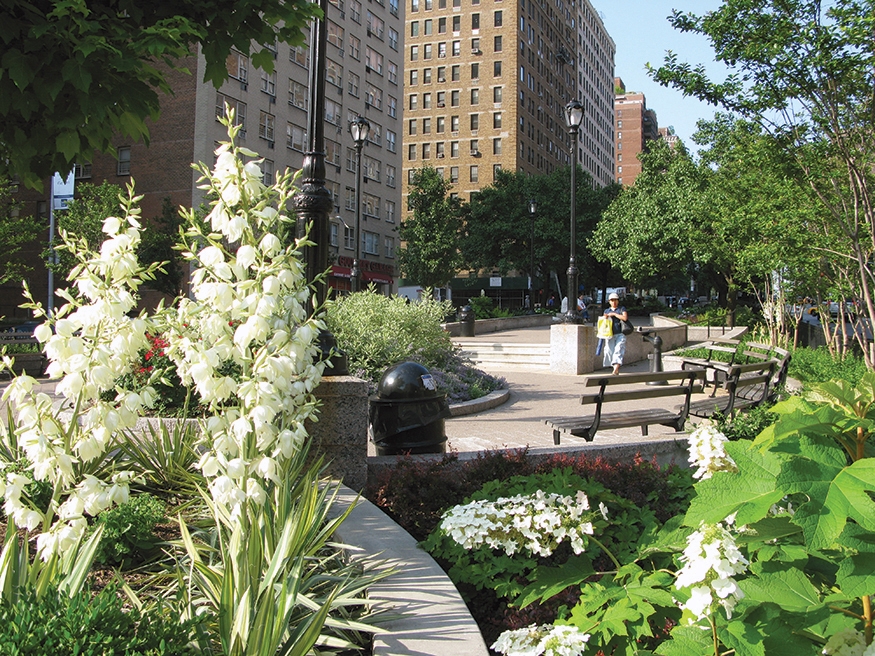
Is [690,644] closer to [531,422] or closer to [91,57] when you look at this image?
[91,57]

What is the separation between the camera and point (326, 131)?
53.2m

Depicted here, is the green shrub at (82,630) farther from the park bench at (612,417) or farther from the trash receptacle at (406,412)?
the park bench at (612,417)

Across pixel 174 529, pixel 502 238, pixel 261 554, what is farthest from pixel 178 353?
pixel 502 238

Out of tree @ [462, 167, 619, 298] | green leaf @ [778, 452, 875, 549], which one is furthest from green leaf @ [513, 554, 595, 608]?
tree @ [462, 167, 619, 298]

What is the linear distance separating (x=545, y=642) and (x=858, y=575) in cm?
88

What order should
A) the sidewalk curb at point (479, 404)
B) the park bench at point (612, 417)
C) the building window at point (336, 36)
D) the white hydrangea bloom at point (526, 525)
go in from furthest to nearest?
1. the building window at point (336, 36)
2. the sidewalk curb at point (479, 404)
3. the park bench at point (612, 417)
4. the white hydrangea bloom at point (526, 525)

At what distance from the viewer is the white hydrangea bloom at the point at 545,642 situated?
2.09m

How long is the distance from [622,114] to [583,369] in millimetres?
151256

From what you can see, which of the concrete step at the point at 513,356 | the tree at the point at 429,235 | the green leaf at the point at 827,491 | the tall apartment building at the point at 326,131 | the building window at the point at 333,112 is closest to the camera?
the green leaf at the point at 827,491

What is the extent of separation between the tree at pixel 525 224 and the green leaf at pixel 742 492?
57.0 meters

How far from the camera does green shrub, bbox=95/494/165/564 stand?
3.35 metres

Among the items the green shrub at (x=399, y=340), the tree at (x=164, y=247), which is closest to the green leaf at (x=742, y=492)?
the green shrub at (x=399, y=340)

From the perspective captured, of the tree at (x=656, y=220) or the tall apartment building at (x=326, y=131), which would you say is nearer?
the tree at (x=656, y=220)

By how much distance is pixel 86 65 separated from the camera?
3.75 meters
